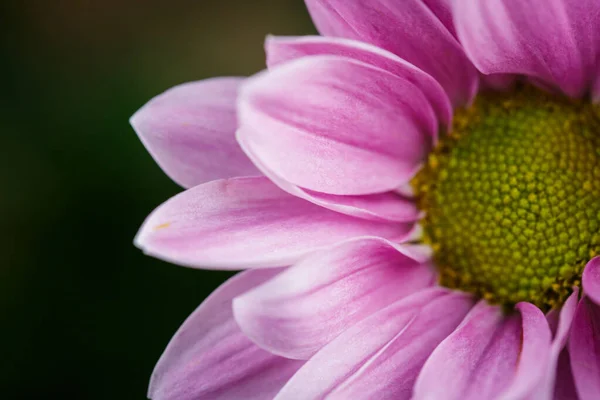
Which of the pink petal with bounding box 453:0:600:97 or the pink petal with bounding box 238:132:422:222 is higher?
the pink petal with bounding box 453:0:600:97

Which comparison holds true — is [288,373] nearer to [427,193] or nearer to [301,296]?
[301,296]

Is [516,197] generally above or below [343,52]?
below

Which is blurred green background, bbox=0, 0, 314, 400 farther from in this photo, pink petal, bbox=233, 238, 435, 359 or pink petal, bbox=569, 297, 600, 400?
pink petal, bbox=569, 297, 600, 400

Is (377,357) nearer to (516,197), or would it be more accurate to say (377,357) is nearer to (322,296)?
(322,296)

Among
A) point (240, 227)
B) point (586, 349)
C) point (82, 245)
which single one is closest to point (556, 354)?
point (586, 349)

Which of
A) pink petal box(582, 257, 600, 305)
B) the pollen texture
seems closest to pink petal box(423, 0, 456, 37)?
the pollen texture

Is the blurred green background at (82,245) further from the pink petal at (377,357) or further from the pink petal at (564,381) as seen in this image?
the pink petal at (564,381)

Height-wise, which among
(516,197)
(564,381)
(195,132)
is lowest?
(564,381)
